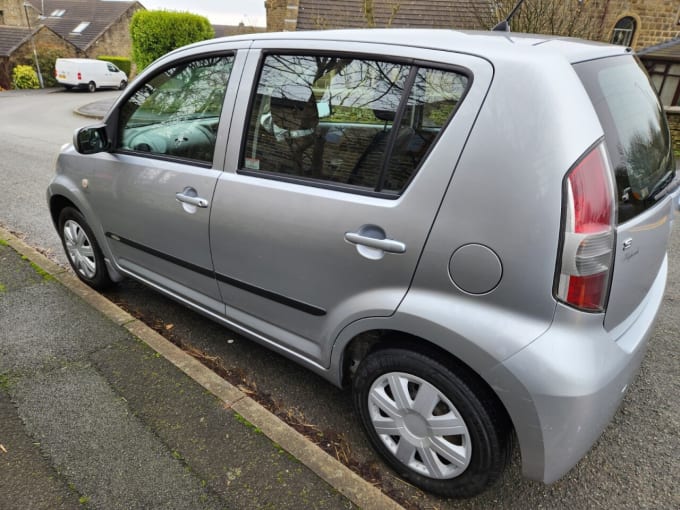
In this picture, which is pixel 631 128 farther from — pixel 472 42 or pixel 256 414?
pixel 256 414

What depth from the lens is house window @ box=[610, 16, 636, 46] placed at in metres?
14.1

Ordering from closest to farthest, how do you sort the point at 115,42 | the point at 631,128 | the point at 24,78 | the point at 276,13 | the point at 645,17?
the point at 631,128, the point at 645,17, the point at 276,13, the point at 24,78, the point at 115,42

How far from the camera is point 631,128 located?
5.69 ft

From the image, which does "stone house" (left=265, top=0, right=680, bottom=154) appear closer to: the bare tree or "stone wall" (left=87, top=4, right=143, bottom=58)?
the bare tree

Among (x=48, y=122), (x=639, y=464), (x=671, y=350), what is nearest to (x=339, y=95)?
(x=639, y=464)

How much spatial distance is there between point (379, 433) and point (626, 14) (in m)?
16.7

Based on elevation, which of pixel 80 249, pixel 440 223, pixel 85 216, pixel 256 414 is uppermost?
pixel 440 223

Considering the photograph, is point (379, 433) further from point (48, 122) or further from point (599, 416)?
point (48, 122)

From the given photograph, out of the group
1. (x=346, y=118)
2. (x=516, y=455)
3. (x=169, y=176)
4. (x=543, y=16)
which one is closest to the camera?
(x=346, y=118)

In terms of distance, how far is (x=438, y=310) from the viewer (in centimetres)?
165

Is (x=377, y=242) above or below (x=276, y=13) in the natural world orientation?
below

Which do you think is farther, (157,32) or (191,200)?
(157,32)

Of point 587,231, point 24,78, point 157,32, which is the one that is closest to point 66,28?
point 24,78

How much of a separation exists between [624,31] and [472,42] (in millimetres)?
16431
